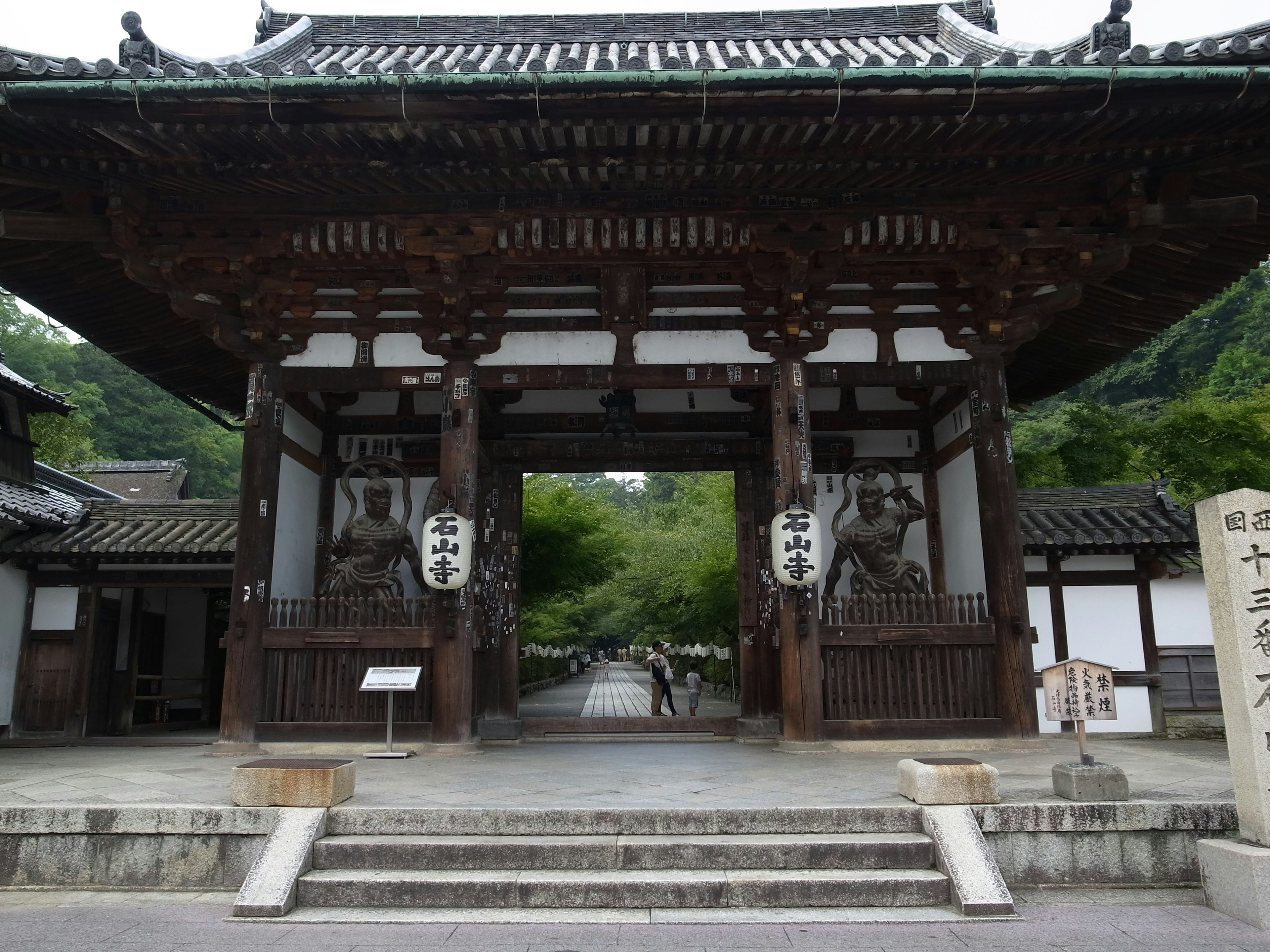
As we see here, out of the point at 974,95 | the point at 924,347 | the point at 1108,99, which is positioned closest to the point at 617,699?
the point at 924,347

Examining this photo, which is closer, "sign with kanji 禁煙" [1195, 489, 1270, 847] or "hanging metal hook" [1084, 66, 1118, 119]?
→ "sign with kanji 禁煙" [1195, 489, 1270, 847]

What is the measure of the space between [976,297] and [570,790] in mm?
6254

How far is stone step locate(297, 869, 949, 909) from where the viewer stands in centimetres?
459

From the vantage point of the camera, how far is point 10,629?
35.4 ft

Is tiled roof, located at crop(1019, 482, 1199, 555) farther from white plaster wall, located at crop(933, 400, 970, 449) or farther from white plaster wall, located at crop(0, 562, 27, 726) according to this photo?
white plaster wall, located at crop(0, 562, 27, 726)

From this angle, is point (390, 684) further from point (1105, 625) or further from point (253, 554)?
point (1105, 625)

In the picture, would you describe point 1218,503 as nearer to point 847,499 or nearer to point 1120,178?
point 1120,178

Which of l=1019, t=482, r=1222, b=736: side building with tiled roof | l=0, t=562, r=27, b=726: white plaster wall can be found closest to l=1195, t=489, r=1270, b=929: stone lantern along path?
l=1019, t=482, r=1222, b=736: side building with tiled roof

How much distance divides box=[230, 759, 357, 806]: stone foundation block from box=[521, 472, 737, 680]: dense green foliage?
11.4 metres

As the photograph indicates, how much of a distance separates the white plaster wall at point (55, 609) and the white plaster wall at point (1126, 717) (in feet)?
39.3

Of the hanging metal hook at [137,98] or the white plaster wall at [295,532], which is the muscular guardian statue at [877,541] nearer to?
the white plaster wall at [295,532]

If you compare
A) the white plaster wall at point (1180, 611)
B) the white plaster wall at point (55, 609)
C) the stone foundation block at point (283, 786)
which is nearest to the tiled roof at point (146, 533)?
the white plaster wall at point (55, 609)

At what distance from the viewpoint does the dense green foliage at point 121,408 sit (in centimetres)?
3581

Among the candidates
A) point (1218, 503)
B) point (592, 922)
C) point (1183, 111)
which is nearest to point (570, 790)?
point (592, 922)
